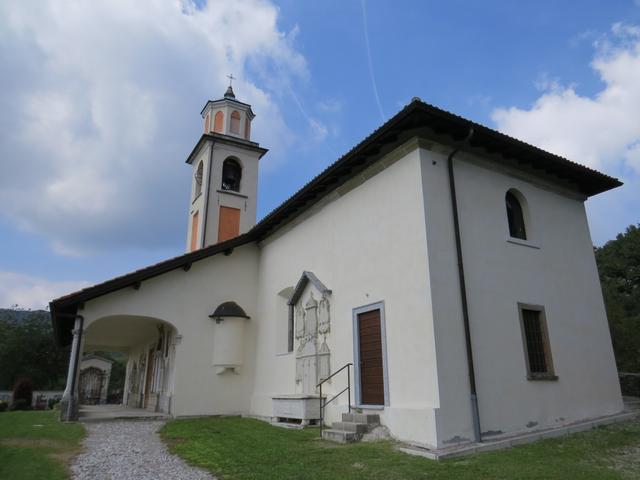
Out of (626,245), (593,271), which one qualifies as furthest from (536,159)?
(626,245)

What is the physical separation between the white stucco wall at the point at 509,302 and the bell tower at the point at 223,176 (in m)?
12.2

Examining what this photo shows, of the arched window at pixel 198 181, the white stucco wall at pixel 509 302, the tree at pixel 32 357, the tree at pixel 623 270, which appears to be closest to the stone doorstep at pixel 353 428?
the white stucco wall at pixel 509 302

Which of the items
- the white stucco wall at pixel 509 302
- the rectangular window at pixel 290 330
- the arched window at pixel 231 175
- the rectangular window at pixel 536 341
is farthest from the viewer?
the arched window at pixel 231 175

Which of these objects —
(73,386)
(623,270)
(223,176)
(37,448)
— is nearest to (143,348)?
(223,176)

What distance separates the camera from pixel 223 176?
67.3ft

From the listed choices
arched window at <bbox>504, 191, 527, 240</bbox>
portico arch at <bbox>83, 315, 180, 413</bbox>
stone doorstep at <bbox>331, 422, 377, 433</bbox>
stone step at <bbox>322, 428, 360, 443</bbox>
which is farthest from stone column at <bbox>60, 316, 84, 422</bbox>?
arched window at <bbox>504, 191, 527, 240</bbox>

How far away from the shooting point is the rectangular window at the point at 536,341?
9172 mm

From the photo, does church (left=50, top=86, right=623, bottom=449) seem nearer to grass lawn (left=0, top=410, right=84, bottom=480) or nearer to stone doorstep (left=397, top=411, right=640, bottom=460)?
stone doorstep (left=397, top=411, right=640, bottom=460)

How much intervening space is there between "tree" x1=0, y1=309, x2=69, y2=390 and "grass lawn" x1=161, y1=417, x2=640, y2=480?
128 feet

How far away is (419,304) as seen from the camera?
332 inches

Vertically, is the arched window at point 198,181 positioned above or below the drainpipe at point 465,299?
above

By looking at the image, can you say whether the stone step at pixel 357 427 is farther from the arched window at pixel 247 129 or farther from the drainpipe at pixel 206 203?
the arched window at pixel 247 129

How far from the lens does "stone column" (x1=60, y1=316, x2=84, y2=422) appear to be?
1188 centimetres

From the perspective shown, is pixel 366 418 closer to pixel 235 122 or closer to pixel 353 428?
pixel 353 428
